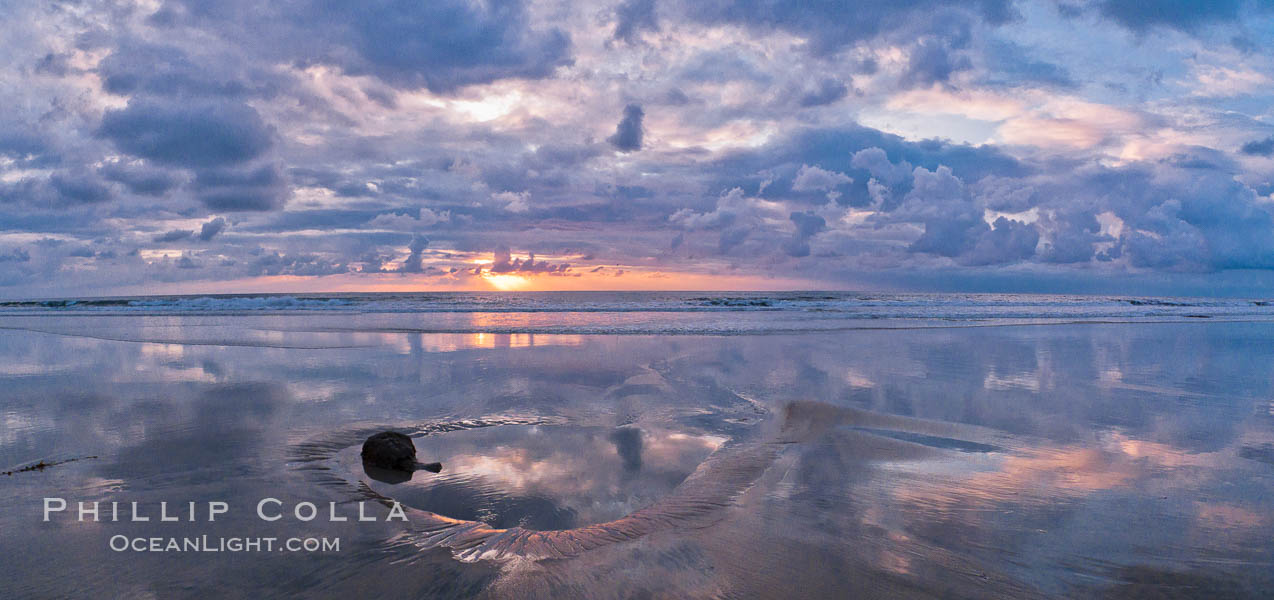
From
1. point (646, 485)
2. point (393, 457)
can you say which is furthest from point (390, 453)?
point (646, 485)

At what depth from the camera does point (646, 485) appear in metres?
5.51

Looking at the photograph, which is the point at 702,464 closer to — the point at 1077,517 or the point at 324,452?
the point at 1077,517

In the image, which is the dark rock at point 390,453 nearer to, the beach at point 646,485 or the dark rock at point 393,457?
the dark rock at point 393,457

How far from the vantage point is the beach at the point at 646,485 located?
3.78m

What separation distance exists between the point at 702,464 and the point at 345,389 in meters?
6.83

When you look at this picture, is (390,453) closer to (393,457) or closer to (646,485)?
(393,457)

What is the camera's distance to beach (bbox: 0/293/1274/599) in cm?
378

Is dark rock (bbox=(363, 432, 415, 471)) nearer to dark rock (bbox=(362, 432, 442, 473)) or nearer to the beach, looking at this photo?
dark rock (bbox=(362, 432, 442, 473))

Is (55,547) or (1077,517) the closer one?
(55,547)

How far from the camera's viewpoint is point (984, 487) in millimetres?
5387

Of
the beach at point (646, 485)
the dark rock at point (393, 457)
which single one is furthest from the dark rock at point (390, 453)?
the beach at point (646, 485)

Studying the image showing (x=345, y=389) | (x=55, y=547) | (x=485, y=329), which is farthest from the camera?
(x=485, y=329)

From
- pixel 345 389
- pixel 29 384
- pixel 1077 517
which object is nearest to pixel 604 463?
pixel 1077 517

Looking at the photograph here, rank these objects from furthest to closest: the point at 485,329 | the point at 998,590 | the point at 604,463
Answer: the point at 485,329 < the point at 604,463 < the point at 998,590
